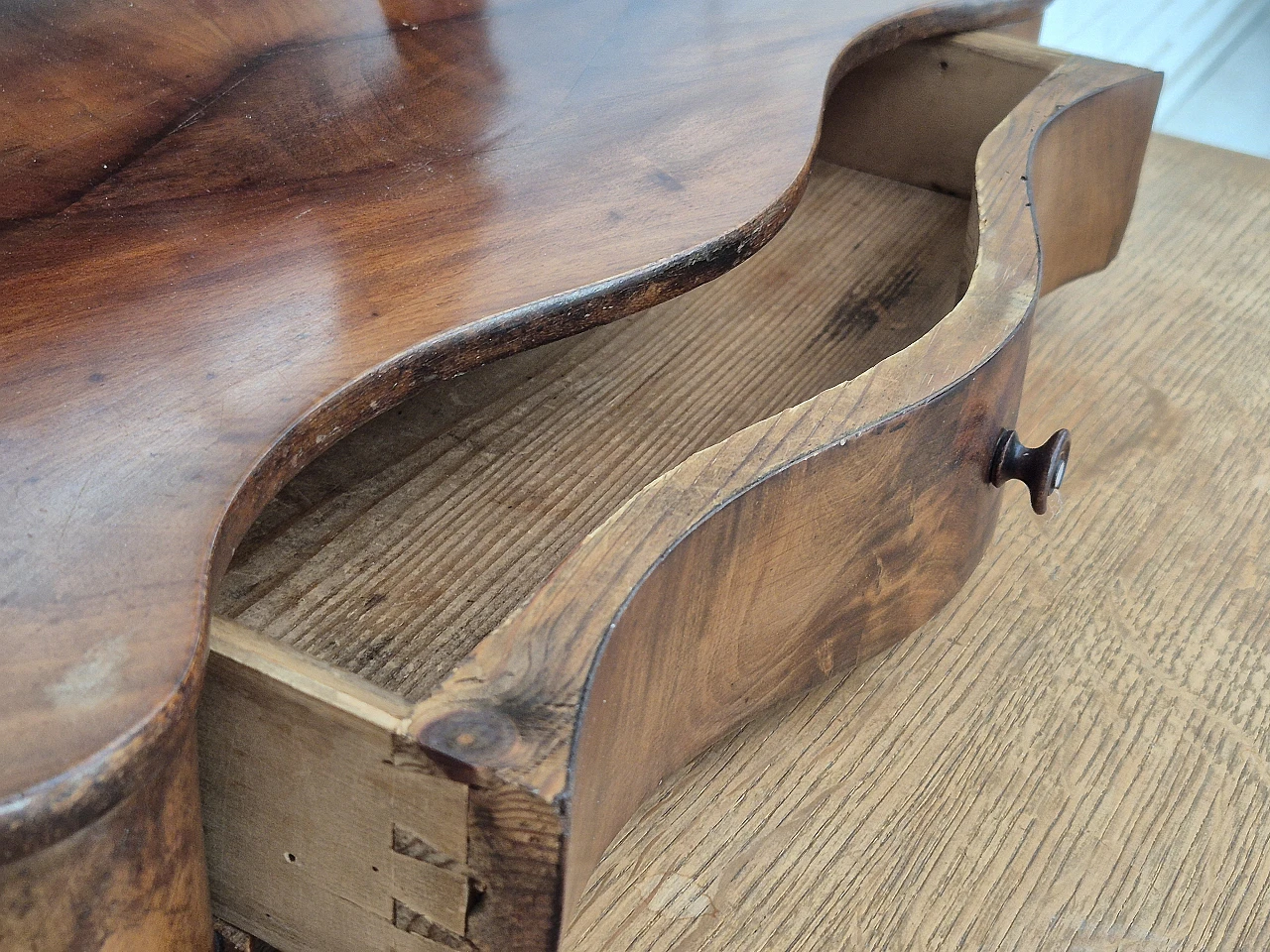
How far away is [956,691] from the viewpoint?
2.11 feet

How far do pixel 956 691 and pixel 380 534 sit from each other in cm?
29

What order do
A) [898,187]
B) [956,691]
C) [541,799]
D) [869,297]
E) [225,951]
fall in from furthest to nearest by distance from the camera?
1. [898,187]
2. [869,297]
3. [956,691]
4. [225,951]
5. [541,799]

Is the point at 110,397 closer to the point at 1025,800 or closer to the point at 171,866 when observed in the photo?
the point at 171,866

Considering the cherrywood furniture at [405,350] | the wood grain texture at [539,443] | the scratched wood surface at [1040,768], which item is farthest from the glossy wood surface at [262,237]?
the scratched wood surface at [1040,768]

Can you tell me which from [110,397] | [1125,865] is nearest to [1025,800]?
[1125,865]

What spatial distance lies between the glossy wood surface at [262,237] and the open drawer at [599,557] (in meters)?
0.06

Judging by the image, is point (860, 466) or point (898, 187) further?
point (898, 187)

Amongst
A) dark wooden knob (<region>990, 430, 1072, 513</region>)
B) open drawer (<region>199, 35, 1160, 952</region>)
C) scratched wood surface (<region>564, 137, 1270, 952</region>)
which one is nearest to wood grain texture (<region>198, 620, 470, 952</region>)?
open drawer (<region>199, 35, 1160, 952</region>)

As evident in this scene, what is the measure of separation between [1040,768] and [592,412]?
287 millimetres

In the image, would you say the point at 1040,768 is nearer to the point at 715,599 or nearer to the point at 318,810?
the point at 715,599

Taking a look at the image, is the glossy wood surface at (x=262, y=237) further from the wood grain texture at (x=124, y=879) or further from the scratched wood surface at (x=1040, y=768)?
the scratched wood surface at (x=1040, y=768)

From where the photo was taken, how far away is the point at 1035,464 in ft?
1.89

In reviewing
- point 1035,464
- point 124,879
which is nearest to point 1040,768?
point 1035,464

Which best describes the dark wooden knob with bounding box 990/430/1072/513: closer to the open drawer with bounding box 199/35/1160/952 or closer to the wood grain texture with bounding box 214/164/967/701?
the open drawer with bounding box 199/35/1160/952
